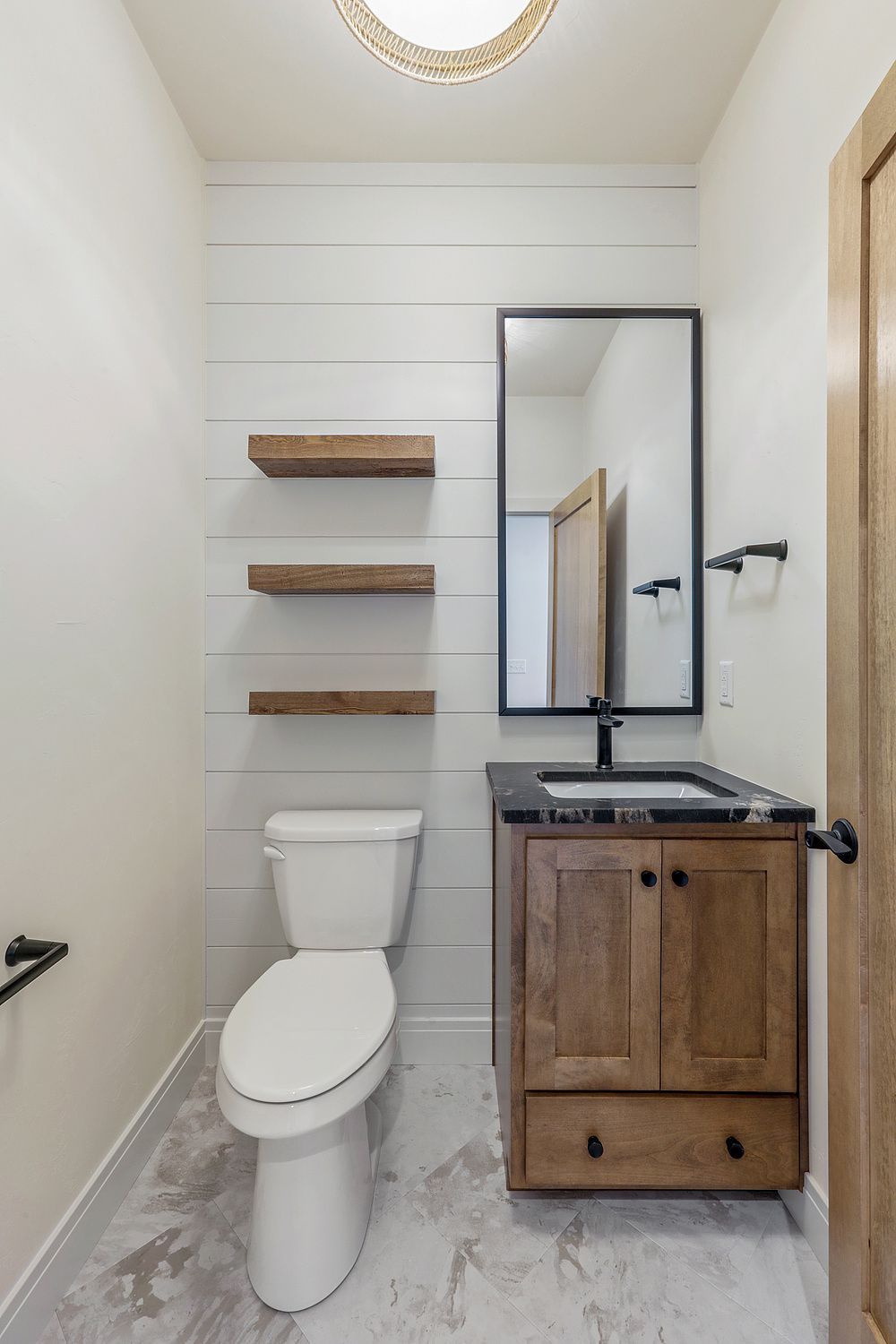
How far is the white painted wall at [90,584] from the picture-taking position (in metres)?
1.17

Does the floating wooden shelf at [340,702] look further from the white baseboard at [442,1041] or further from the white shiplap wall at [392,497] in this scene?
the white baseboard at [442,1041]

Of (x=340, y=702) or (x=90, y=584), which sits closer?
(x=90, y=584)

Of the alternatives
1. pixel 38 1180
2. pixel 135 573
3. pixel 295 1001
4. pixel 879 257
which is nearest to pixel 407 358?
pixel 135 573

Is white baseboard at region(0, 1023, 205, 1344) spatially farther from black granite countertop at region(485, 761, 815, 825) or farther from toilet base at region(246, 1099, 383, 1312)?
black granite countertop at region(485, 761, 815, 825)

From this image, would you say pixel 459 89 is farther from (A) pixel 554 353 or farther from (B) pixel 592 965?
(B) pixel 592 965

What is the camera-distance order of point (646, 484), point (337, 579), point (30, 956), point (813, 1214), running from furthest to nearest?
point (646, 484), point (337, 579), point (813, 1214), point (30, 956)

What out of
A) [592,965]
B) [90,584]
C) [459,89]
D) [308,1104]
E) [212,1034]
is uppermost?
[459,89]

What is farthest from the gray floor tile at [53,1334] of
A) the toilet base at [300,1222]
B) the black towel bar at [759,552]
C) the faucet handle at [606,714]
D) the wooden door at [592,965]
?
the black towel bar at [759,552]

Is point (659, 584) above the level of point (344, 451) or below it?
below

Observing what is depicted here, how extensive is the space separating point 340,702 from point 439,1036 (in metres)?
1.04

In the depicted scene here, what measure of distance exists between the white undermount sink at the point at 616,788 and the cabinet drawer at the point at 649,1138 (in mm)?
694

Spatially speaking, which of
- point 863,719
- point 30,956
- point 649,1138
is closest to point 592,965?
point 649,1138

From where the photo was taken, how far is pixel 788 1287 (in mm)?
1318

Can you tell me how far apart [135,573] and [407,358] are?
1007 mm
